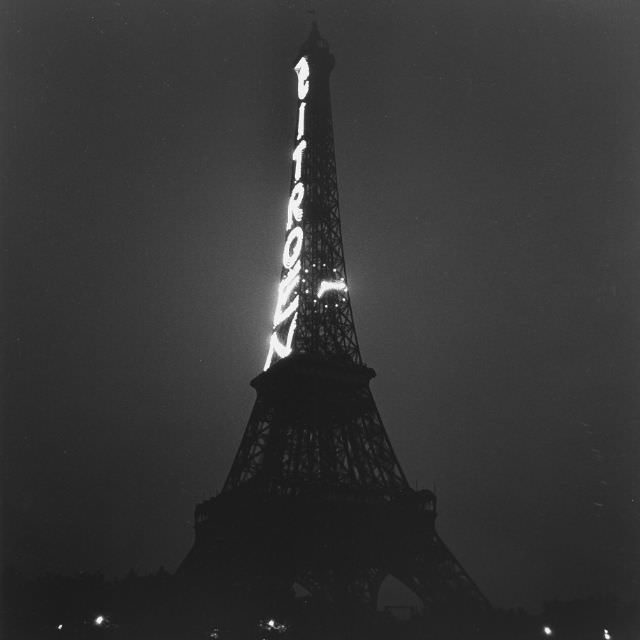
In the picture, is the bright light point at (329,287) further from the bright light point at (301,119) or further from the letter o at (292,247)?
the bright light point at (301,119)

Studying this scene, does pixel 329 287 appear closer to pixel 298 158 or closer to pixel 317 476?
pixel 298 158

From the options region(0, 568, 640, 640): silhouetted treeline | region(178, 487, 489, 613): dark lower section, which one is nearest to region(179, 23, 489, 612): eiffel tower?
region(178, 487, 489, 613): dark lower section

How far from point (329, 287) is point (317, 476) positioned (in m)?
12.7

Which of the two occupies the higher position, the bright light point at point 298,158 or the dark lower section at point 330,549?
the bright light point at point 298,158

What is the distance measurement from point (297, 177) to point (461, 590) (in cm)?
2876

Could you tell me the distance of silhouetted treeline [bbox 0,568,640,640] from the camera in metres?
30.3

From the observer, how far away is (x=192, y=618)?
3069 centimetres

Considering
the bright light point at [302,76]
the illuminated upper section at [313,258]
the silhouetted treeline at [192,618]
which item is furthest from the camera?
the bright light point at [302,76]

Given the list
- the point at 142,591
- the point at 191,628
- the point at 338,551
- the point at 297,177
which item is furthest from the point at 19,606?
the point at 297,177

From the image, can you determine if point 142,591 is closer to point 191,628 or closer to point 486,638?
point 191,628

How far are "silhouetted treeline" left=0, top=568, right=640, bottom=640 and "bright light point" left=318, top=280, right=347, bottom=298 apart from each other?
748 inches

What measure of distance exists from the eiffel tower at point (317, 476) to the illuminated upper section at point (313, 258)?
90 millimetres

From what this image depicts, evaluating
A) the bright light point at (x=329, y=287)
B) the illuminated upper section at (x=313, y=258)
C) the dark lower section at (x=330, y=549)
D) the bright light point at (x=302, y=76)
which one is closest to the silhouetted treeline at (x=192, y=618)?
the dark lower section at (x=330, y=549)

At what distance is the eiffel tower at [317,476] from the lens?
35156 mm
